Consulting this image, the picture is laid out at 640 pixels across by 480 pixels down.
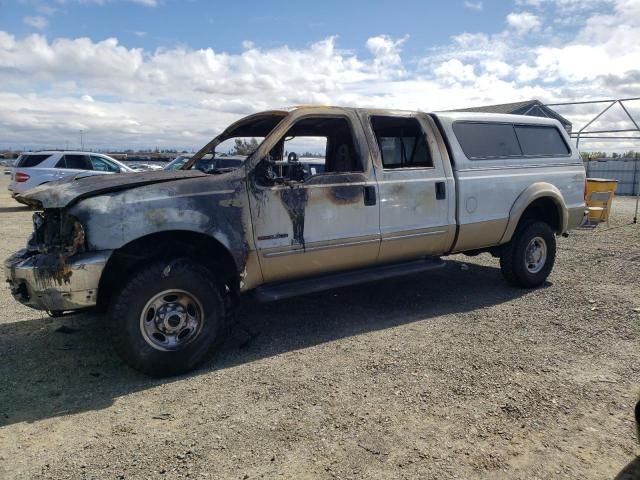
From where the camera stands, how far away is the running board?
4.34 metres

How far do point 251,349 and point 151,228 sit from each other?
56.2 inches

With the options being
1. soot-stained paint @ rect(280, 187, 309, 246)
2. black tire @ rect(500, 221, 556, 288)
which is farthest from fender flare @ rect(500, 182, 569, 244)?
soot-stained paint @ rect(280, 187, 309, 246)

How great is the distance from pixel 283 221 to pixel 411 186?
1.49 m

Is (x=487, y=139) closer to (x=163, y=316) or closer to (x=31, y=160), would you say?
(x=163, y=316)

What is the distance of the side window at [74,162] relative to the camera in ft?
50.1

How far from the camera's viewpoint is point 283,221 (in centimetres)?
434

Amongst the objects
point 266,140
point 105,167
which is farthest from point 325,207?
point 105,167

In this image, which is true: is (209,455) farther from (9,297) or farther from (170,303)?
(9,297)

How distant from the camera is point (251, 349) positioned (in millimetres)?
4453

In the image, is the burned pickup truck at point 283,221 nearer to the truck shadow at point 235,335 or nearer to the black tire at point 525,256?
the black tire at point 525,256

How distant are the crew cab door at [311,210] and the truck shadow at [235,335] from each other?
2.19 feet

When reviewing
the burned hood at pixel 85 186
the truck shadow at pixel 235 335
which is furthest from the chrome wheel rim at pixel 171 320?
the burned hood at pixel 85 186

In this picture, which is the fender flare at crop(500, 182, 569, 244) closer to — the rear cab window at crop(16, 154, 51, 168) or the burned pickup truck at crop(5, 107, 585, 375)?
the burned pickup truck at crop(5, 107, 585, 375)

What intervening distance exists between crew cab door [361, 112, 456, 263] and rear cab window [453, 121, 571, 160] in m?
0.46
